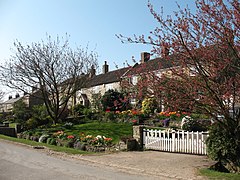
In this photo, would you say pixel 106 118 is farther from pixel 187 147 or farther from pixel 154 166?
pixel 154 166

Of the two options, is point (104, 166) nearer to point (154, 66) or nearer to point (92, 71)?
point (154, 66)

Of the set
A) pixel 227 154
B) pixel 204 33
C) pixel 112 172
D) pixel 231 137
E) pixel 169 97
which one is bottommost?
pixel 112 172

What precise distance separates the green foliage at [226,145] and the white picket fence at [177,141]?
7.21 ft

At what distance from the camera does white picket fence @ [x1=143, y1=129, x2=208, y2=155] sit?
11.8 meters

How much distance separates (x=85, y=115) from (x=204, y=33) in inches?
971

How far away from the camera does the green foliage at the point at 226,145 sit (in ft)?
28.4

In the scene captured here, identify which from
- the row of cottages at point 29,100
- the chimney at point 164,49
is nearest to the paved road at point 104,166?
the chimney at point 164,49

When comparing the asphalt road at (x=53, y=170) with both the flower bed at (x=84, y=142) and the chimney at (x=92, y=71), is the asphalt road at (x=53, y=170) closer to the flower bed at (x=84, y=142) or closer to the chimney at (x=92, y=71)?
the flower bed at (x=84, y=142)

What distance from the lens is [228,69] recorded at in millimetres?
8203

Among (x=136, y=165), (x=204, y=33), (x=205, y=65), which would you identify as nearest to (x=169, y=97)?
(x=205, y=65)

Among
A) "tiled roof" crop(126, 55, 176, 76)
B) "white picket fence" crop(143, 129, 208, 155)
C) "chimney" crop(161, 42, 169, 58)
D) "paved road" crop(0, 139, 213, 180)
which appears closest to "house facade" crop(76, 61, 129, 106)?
"white picket fence" crop(143, 129, 208, 155)

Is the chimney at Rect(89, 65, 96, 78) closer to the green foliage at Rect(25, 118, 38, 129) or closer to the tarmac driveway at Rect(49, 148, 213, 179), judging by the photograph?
the green foliage at Rect(25, 118, 38, 129)

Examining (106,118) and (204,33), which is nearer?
(204,33)

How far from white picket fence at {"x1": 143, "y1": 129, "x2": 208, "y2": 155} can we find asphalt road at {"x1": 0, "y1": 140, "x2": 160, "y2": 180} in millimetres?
4186
